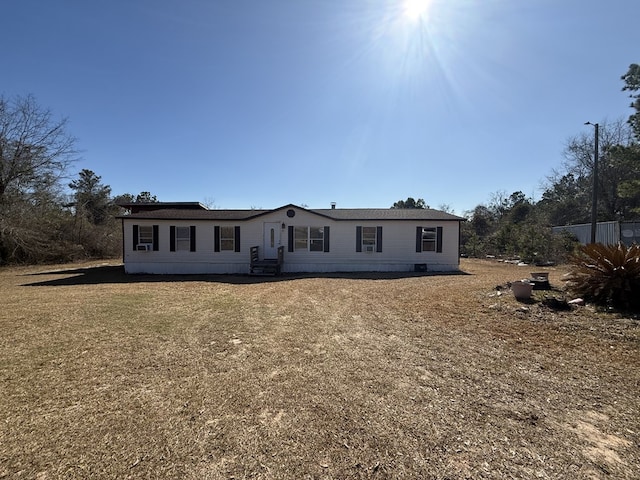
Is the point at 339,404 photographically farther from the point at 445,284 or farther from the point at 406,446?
the point at 445,284

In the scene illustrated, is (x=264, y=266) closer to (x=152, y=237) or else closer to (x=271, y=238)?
(x=271, y=238)

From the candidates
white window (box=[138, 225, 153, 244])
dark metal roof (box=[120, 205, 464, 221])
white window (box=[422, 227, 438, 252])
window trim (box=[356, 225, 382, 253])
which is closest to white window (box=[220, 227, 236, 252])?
dark metal roof (box=[120, 205, 464, 221])

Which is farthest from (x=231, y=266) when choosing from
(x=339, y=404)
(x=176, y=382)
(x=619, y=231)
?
(x=619, y=231)

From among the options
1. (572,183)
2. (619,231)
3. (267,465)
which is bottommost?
(267,465)

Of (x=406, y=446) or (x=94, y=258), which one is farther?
(x=94, y=258)

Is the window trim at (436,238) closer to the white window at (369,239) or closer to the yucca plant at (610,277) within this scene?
the white window at (369,239)

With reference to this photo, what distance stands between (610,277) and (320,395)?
6.73 m

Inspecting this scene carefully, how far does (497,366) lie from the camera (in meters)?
3.92

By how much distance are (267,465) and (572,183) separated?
39389mm

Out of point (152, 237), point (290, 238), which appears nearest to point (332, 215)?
point (290, 238)

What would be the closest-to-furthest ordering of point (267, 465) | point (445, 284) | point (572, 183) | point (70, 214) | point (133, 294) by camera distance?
1. point (267, 465)
2. point (133, 294)
3. point (445, 284)
4. point (70, 214)
5. point (572, 183)

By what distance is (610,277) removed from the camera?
251 inches

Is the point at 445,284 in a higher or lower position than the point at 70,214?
lower

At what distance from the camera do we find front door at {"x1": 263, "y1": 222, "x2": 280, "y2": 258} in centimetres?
1480
